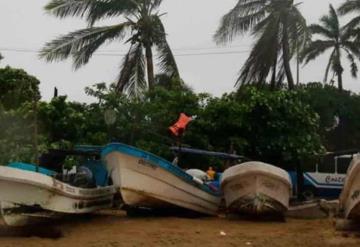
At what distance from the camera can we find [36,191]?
1005 cm

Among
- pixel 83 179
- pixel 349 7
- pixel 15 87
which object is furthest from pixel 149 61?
pixel 349 7

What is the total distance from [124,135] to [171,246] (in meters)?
8.79

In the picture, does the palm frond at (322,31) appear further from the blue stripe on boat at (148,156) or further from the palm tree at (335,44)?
the blue stripe on boat at (148,156)

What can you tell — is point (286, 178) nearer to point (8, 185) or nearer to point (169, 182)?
point (169, 182)

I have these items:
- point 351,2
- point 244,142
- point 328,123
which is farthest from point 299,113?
point 351,2

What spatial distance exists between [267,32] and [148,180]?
12.4 meters

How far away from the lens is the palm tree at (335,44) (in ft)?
125

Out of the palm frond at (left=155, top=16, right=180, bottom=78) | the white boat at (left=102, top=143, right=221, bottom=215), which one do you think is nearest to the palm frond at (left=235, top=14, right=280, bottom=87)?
the palm frond at (left=155, top=16, right=180, bottom=78)

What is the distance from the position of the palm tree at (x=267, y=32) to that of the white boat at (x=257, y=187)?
10706 mm

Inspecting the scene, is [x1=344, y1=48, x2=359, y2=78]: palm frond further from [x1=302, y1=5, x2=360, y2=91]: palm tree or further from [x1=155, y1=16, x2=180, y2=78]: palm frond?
[x1=155, y1=16, x2=180, y2=78]: palm frond

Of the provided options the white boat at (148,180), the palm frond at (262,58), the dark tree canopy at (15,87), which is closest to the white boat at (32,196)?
the white boat at (148,180)

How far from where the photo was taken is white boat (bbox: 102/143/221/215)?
12.0 m

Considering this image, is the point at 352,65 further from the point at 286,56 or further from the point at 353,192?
the point at 353,192

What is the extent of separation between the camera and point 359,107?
3262 cm
